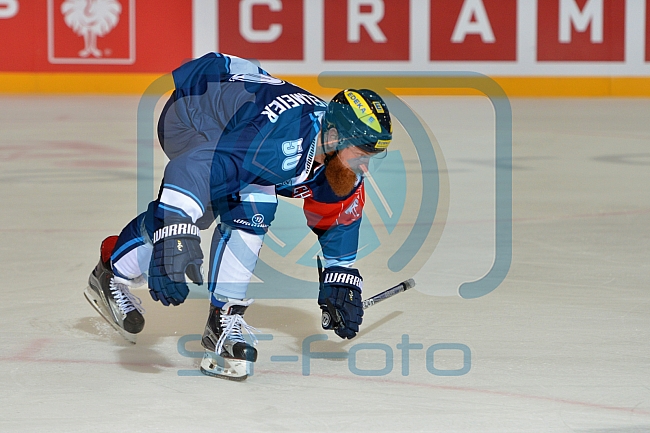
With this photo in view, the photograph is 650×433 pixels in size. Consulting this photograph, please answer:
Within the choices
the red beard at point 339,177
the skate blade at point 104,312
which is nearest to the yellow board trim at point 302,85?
the skate blade at point 104,312

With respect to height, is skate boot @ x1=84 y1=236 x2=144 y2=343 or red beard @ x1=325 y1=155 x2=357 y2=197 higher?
red beard @ x1=325 y1=155 x2=357 y2=197

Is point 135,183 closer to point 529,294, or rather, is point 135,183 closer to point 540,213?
point 540,213

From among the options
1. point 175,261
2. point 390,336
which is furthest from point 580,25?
point 175,261

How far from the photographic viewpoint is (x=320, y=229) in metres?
3.18

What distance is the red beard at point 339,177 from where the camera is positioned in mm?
2928

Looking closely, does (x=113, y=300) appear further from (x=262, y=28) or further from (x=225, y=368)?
(x=262, y=28)

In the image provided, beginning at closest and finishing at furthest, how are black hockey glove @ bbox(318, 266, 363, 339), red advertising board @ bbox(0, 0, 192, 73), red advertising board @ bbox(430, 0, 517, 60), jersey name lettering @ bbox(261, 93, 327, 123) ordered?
1. jersey name lettering @ bbox(261, 93, 327, 123)
2. black hockey glove @ bbox(318, 266, 363, 339)
3. red advertising board @ bbox(0, 0, 192, 73)
4. red advertising board @ bbox(430, 0, 517, 60)

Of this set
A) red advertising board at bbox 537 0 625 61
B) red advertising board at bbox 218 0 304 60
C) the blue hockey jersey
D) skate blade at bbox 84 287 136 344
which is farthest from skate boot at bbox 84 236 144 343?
red advertising board at bbox 537 0 625 61

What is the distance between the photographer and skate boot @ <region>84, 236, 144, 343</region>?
3.20 metres

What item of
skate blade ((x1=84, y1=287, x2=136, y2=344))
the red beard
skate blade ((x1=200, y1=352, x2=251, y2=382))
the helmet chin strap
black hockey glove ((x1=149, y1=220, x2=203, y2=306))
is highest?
the helmet chin strap

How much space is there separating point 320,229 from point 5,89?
11.3 m

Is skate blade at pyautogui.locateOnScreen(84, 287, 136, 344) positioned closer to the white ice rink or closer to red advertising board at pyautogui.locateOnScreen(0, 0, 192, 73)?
the white ice rink

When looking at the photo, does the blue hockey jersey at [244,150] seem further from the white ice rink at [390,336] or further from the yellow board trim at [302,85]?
the yellow board trim at [302,85]

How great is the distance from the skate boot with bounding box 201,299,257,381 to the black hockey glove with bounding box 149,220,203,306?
13.3 inches
